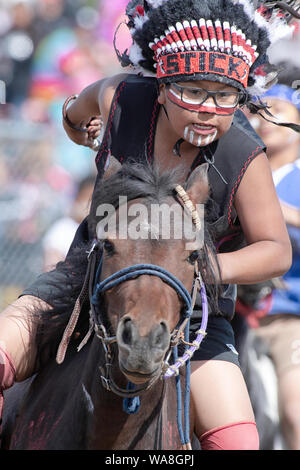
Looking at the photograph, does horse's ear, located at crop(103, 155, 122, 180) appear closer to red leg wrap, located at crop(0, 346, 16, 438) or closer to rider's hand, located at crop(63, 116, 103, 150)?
red leg wrap, located at crop(0, 346, 16, 438)

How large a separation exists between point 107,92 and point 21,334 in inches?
50.7

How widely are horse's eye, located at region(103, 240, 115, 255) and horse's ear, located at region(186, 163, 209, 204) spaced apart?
0.42 m

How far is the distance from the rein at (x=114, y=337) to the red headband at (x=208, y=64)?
0.59 m

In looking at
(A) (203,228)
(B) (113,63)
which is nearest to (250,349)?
(A) (203,228)

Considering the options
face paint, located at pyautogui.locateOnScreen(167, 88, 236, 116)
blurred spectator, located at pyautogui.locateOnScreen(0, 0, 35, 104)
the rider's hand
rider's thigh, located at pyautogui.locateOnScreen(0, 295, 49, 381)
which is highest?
blurred spectator, located at pyautogui.locateOnScreen(0, 0, 35, 104)

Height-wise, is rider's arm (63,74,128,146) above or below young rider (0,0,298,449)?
above

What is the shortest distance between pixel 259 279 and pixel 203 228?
16.2 inches

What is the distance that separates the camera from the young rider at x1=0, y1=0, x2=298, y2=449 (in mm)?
2932

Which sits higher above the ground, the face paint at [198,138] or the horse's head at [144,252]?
the face paint at [198,138]

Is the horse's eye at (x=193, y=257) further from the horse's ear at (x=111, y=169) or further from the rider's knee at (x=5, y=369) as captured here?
the rider's knee at (x=5, y=369)

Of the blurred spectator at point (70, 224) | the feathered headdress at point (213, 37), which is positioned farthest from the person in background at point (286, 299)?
the feathered headdress at point (213, 37)

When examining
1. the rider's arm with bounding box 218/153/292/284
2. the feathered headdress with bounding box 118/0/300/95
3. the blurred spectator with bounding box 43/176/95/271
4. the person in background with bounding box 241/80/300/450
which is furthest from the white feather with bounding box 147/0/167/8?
the blurred spectator with bounding box 43/176/95/271

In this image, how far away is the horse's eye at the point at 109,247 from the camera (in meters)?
2.51

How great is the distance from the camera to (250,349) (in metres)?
5.17
